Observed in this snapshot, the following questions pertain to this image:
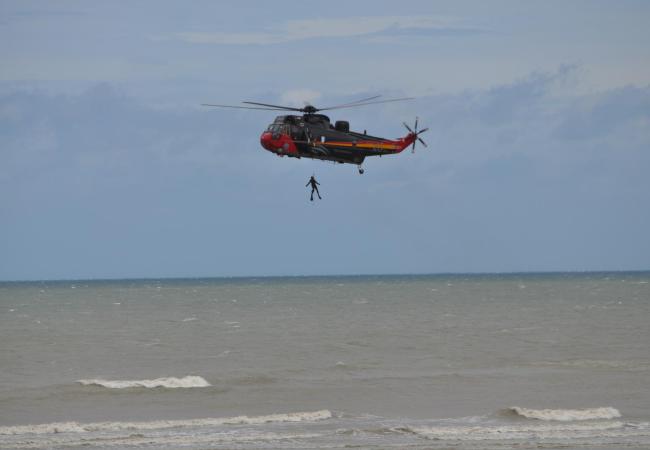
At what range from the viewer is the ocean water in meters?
26.4

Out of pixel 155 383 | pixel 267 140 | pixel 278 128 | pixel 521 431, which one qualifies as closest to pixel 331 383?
pixel 155 383

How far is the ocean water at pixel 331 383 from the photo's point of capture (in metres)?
26.4

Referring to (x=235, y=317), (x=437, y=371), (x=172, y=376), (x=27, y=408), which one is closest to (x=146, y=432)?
(x=27, y=408)

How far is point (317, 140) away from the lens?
3403cm

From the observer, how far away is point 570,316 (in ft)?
222

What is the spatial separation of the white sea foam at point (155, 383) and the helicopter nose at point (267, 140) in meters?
8.22

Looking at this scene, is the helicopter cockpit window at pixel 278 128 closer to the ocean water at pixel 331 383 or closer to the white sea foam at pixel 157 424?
the ocean water at pixel 331 383

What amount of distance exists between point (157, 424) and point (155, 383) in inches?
316

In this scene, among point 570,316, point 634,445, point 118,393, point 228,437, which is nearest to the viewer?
point 634,445

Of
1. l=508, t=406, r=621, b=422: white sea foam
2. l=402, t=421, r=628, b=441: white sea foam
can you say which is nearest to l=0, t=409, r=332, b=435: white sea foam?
l=402, t=421, r=628, b=441: white sea foam

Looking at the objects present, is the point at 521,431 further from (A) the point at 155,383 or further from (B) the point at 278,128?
(A) the point at 155,383

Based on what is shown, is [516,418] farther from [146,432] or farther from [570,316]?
[570,316]

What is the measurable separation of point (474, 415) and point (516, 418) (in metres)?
1.15

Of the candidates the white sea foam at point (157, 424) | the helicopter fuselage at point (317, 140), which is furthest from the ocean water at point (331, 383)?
the helicopter fuselage at point (317, 140)
